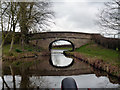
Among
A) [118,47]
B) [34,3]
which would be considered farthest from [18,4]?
[118,47]

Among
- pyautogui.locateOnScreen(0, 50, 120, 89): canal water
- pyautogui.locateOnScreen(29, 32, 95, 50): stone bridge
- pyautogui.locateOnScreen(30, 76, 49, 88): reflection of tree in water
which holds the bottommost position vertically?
pyautogui.locateOnScreen(0, 50, 120, 89): canal water

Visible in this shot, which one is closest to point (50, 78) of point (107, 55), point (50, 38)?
point (107, 55)

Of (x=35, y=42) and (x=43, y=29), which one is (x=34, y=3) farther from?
(x=35, y=42)

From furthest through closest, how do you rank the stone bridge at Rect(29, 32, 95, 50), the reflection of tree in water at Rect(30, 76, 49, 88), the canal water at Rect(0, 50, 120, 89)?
the stone bridge at Rect(29, 32, 95, 50)
the canal water at Rect(0, 50, 120, 89)
the reflection of tree in water at Rect(30, 76, 49, 88)

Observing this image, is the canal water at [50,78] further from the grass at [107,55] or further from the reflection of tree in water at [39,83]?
the grass at [107,55]

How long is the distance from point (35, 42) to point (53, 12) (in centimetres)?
809

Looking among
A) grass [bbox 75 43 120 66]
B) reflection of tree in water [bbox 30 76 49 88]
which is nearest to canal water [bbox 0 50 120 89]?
reflection of tree in water [bbox 30 76 49 88]

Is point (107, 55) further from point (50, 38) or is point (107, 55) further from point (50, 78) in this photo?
point (50, 38)

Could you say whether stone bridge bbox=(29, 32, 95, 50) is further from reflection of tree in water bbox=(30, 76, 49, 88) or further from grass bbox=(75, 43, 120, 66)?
reflection of tree in water bbox=(30, 76, 49, 88)

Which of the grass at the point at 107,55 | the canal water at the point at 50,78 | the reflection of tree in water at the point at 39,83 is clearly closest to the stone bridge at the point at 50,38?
the grass at the point at 107,55

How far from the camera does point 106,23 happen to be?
1439 centimetres

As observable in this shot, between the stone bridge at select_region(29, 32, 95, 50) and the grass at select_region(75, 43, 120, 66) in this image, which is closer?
the grass at select_region(75, 43, 120, 66)

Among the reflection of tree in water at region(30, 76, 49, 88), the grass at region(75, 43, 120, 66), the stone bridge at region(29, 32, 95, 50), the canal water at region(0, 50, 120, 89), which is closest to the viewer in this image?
the reflection of tree in water at region(30, 76, 49, 88)

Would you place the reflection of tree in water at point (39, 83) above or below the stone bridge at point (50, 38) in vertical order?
below
